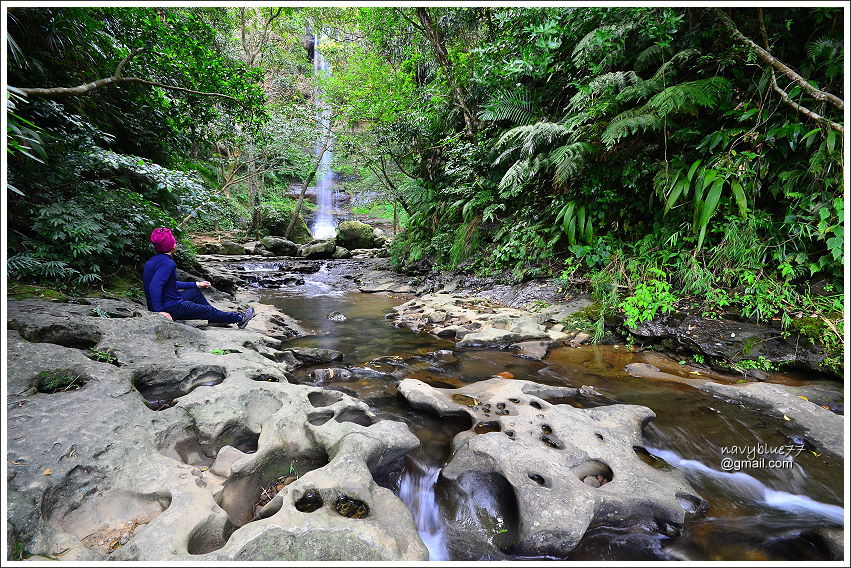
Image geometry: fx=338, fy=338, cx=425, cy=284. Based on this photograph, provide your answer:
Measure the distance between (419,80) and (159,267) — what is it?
1068 cm

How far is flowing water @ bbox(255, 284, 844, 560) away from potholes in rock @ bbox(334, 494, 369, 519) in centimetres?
50

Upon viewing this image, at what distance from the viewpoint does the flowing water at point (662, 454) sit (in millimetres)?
1812

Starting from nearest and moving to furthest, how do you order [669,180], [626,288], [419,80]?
[669,180] → [626,288] → [419,80]

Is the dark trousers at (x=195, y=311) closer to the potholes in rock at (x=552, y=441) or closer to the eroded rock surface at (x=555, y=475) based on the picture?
the eroded rock surface at (x=555, y=475)

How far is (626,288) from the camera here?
193 inches

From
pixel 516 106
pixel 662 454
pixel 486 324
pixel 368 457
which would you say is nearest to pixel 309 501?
pixel 368 457

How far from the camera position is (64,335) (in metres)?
2.93

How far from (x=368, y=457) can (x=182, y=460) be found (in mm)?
1109

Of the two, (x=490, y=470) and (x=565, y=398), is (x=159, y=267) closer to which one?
(x=490, y=470)

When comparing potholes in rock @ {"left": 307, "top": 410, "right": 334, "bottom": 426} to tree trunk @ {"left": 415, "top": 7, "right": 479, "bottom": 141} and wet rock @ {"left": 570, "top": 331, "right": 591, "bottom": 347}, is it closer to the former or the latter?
wet rock @ {"left": 570, "top": 331, "right": 591, "bottom": 347}

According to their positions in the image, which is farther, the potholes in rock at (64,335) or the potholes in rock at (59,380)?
the potholes in rock at (64,335)

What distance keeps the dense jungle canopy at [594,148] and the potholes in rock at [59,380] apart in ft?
5.11

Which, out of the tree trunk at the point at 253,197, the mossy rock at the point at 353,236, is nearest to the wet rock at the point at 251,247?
the tree trunk at the point at 253,197

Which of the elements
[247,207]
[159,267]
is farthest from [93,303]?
[247,207]
